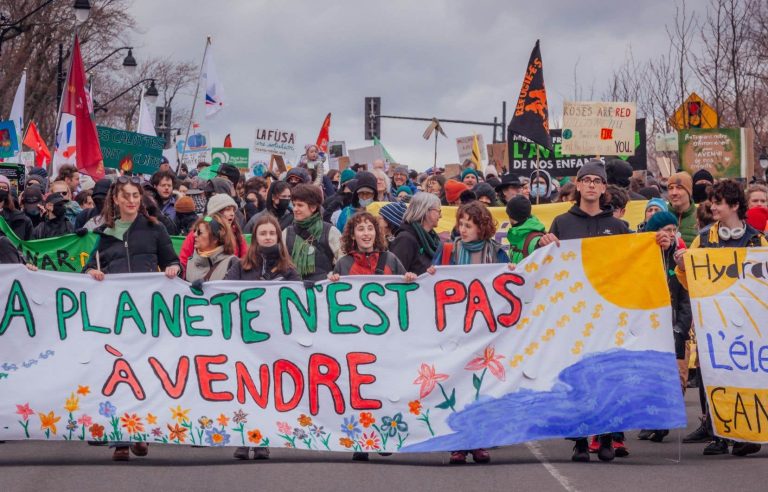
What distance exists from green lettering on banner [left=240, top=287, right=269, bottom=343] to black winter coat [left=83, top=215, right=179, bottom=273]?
873 millimetres

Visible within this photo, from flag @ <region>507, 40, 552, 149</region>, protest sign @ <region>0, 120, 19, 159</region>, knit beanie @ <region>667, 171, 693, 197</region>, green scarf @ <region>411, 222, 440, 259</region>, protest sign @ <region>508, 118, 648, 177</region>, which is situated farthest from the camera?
protest sign @ <region>0, 120, 19, 159</region>

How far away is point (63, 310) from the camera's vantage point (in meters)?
9.22

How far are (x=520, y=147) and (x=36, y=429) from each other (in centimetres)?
962

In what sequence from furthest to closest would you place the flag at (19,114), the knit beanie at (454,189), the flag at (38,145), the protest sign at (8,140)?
the flag at (38,145) → the flag at (19,114) → the protest sign at (8,140) → the knit beanie at (454,189)

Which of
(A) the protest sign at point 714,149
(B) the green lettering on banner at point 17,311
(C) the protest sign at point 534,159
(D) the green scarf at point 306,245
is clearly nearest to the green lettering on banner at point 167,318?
(B) the green lettering on banner at point 17,311

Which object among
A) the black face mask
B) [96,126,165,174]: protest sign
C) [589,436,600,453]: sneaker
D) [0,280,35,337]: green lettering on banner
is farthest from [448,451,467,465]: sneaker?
[96,126,165,174]: protest sign

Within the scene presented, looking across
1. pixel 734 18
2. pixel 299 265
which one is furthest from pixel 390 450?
pixel 734 18

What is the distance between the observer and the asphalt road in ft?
26.6

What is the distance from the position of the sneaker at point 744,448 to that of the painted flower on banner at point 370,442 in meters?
2.52

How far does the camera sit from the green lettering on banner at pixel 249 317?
9.13m

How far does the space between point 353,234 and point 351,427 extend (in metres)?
1.40

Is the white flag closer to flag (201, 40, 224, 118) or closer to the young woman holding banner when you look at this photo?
flag (201, 40, 224, 118)

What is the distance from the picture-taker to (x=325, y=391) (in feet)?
29.6

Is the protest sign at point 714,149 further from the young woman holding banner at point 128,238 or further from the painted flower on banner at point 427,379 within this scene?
the painted flower on banner at point 427,379
